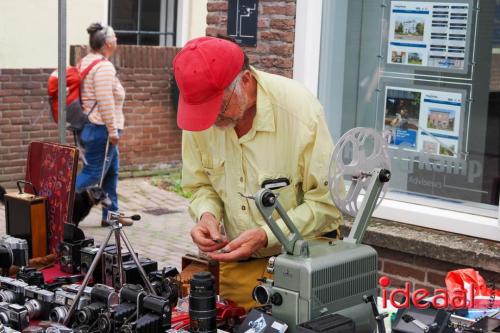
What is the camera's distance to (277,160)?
3.68 metres

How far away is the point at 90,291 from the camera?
136 inches

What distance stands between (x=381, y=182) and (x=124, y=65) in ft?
26.2

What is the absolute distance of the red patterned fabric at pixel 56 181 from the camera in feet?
14.3

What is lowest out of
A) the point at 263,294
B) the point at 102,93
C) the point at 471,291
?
the point at 471,291

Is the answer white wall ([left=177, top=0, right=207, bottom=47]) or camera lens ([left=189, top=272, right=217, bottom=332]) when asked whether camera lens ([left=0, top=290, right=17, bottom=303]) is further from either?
white wall ([left=177, top=0, right=207, bottom=47])

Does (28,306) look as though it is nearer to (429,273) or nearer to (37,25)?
(429,273)

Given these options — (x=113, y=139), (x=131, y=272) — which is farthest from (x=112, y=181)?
(x=131, y=272)

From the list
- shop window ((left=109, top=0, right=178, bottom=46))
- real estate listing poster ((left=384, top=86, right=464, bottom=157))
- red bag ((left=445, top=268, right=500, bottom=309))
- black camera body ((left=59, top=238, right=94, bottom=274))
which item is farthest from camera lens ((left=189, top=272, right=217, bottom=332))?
shop window ((left=109, top=0, right=178, bottom=46))

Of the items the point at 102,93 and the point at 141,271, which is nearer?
the point at 141,271

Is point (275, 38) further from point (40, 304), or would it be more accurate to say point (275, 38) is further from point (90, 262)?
point (40, 304)

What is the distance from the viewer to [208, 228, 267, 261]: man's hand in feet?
11.2

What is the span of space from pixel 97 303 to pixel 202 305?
463 millimetres

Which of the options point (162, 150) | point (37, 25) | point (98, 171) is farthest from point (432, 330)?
point (162, 150)

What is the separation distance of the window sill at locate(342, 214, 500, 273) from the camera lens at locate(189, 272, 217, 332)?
230 centimetres
